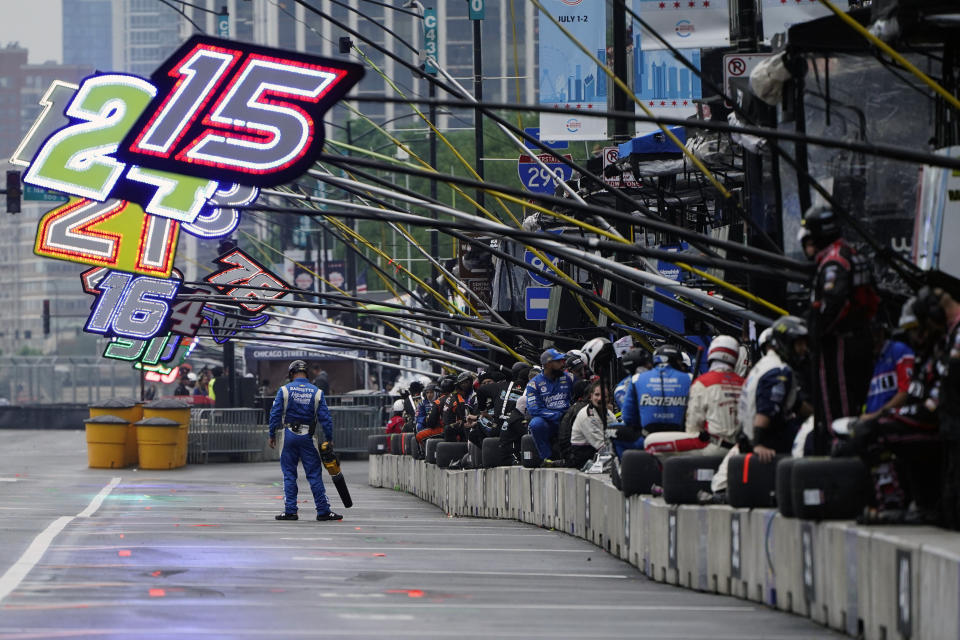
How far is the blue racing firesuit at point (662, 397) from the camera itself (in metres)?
14.8

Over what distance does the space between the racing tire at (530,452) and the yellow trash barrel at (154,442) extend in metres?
19.1

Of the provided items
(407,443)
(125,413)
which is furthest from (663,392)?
(125,413)

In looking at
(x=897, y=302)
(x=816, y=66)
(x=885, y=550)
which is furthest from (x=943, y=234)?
(x=885, y=550)

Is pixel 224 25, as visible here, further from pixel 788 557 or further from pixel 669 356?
pixel 788 557

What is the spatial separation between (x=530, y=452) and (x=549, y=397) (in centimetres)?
108

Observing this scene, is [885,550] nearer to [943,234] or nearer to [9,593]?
[943,234]

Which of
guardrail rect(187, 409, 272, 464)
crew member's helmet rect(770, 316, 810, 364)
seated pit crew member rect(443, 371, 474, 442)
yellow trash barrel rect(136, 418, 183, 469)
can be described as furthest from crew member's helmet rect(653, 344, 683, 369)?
guardrail rect(187, 409, 272, 464)

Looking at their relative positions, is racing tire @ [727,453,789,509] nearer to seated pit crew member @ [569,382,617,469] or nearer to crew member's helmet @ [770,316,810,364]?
crew member's helmet @ [770,316,810,364]

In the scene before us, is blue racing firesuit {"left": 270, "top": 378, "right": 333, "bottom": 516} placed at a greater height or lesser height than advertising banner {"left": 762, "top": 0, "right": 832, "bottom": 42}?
lesser

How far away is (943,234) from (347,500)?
42.4 feet

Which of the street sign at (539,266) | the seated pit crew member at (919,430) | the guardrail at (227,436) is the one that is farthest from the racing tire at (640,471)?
the guardrail at (227,436)

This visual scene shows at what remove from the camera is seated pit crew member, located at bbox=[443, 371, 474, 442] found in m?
28.6

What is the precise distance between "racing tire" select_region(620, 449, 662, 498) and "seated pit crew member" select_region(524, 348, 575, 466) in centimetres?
551

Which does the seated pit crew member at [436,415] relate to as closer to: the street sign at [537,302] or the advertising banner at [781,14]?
the street sign at [537,302]
